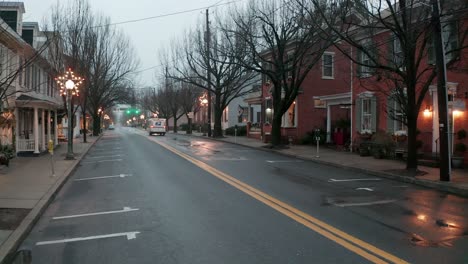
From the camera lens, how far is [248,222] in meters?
7.88

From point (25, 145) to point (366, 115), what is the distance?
17.2 m

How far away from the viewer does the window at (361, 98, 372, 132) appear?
23639 millimetres

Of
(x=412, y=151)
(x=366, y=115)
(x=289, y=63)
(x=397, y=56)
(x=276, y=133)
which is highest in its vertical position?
(x=289, y=63)

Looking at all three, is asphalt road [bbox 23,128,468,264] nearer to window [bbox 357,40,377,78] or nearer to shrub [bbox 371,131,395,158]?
window [bbox 357,40,377,78]

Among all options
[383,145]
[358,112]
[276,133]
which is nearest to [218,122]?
[276,133]

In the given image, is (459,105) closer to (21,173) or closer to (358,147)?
(358,147)

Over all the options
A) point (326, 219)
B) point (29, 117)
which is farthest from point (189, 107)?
point (326, 219)

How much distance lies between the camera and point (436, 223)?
26.2 ft

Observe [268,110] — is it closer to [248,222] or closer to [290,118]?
[290,118]

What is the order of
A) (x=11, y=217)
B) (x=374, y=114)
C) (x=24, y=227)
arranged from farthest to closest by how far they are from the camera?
(x=374, y=114) → (x=11, y=217) → (x=24, y=227)

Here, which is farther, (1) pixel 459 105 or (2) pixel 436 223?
(1) pixel 459 105

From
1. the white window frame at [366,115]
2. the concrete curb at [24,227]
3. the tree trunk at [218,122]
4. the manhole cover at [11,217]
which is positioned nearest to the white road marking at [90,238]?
the concrete curb at [24,227]

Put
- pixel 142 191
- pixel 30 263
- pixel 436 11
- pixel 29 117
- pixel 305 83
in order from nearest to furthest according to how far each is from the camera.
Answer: pixel 30 263, pixel 142 191, pixel 436 11, pixel 29 117, pixel 305 83

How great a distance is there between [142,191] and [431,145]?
12903 millimetres
